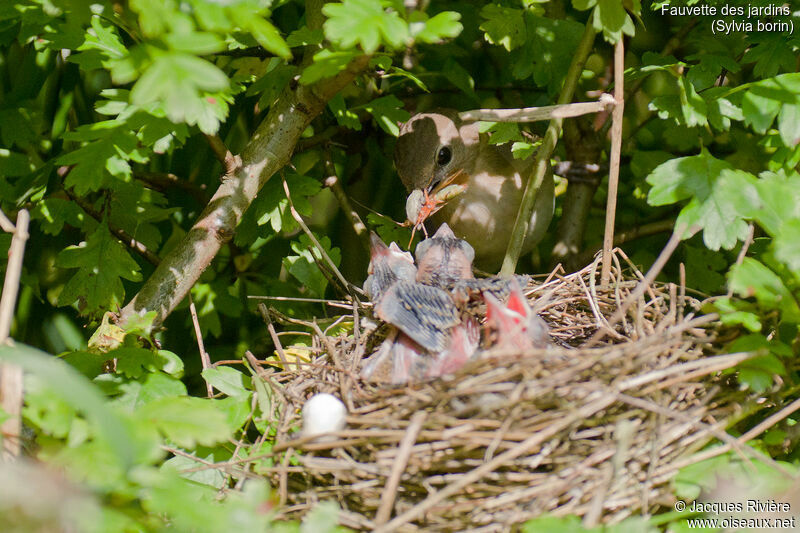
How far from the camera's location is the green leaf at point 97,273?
1.79 m

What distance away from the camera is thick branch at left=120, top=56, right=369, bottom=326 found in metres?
1.75

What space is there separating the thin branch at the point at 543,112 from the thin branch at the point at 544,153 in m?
0.14

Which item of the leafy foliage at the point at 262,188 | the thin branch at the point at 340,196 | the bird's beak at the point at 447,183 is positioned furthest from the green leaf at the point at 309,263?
the bird's beak at the point at 447,183

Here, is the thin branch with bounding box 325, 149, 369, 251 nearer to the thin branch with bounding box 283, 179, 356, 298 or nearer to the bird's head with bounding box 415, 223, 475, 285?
the thin branch with bounding box 283, 179, 356, 298

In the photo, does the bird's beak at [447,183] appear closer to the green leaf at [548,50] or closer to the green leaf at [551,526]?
the green leaf at [548,50]

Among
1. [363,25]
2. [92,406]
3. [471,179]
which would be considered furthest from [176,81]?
[471,179]

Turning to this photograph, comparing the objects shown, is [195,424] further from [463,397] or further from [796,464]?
[796,464]

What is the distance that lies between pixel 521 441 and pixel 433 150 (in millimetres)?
1183

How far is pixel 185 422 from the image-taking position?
46.6 inches

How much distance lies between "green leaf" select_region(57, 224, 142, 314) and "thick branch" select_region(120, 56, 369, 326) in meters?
0.06

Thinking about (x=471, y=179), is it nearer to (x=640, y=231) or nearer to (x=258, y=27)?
(x=640, y=231)

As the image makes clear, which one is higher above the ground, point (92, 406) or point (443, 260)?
point (92, 406)

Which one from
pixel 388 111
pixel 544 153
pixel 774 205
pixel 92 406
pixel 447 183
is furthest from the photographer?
pixel 447 183

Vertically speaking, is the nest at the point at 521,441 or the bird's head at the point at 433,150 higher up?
the bird's head at the point at 433,150
